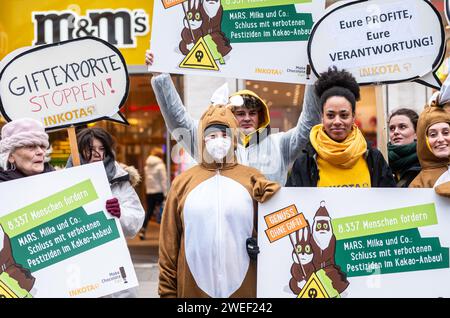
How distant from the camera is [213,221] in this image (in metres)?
3.24

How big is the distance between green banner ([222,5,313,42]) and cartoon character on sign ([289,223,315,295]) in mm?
1413

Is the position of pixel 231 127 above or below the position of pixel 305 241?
above

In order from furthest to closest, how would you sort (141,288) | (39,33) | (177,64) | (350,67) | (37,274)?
(39,33), (141,288), (177,64), (350,67), (37,274)

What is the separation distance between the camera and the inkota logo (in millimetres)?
8477

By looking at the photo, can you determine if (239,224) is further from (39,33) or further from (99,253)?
(39,33)

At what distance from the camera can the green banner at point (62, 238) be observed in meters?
3.35

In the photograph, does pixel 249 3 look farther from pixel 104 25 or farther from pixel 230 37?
pixel 104 25

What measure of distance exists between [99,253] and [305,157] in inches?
48.3

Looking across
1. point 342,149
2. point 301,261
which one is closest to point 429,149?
point 342,149

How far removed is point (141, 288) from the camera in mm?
7410

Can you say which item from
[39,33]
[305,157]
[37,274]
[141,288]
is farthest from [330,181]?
[39,33]

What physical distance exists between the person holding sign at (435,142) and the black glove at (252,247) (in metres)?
0.96

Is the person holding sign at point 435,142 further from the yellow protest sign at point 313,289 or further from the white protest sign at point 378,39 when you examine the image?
the yellow protest sign at point 313,289
